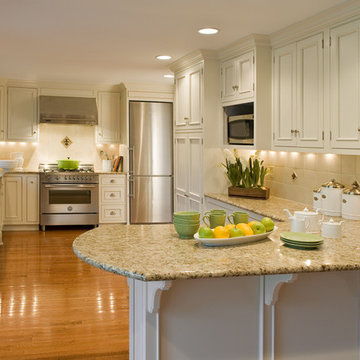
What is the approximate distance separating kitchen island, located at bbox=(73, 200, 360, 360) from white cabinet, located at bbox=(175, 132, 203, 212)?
3043 mm

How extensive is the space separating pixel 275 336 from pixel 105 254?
34.2 inches

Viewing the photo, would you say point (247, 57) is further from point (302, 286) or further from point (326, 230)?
point (302, 286)

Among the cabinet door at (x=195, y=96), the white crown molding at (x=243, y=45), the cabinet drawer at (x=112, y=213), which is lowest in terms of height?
the cabinet drawer at (x=112, y=213)

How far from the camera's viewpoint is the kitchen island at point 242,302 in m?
2.19

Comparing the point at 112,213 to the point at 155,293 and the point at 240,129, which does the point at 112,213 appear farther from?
the point at 155,293

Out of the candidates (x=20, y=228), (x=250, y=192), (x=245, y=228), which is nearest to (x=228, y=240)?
(x=245, y=228)

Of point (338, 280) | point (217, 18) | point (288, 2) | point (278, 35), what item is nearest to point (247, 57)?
point (278, 35)

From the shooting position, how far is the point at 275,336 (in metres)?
2.38

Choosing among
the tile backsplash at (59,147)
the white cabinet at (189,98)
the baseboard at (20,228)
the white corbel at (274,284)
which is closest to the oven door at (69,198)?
the baseboard at (20,228)

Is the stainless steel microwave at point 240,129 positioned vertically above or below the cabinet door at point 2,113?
below

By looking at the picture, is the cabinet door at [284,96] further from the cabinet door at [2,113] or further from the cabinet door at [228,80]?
the cabinet door at [2,113]

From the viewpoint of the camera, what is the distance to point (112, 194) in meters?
8.09

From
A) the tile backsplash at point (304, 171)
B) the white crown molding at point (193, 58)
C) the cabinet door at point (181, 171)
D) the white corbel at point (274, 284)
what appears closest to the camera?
the white corbel at point (274, 284)

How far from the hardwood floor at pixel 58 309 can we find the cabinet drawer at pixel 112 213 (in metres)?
1.76
